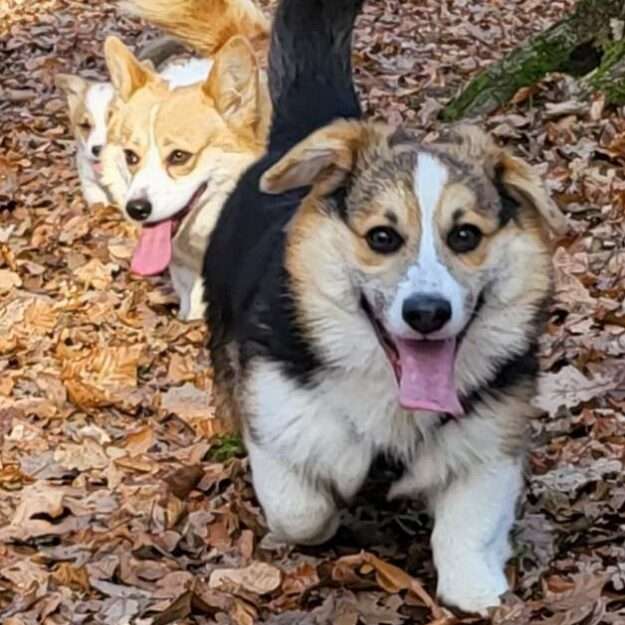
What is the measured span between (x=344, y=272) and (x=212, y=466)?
1445mm

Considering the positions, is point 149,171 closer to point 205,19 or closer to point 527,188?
point 205,19

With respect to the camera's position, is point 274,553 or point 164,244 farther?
point 164,244

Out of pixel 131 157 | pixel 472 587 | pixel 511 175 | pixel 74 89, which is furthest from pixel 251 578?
pixel 74 89

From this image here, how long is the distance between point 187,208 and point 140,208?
11.6 inches

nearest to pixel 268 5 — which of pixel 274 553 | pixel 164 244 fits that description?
pixel 164 244

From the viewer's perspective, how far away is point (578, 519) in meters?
4.41

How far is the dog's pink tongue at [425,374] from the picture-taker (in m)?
3.81

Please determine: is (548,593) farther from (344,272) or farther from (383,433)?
(344,272)

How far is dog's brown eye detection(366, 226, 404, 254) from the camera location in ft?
12.4

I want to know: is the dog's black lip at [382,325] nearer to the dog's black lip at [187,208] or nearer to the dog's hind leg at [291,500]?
the dog's hind leg at [291,500]

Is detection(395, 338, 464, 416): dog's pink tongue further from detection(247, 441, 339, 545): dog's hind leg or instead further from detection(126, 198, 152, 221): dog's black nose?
detection(126, 198, 152, 221): dog's black nose

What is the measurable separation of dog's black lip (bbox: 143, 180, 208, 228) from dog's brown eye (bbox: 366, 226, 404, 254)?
126 inches

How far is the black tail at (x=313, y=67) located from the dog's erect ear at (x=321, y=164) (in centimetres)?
96

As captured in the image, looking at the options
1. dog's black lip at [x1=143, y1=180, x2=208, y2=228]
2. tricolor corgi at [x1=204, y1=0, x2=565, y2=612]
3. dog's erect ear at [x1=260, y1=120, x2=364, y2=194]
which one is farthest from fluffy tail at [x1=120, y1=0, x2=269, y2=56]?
dog's erect ear at [x1=260, y1=120, x2=364, y2=194]
